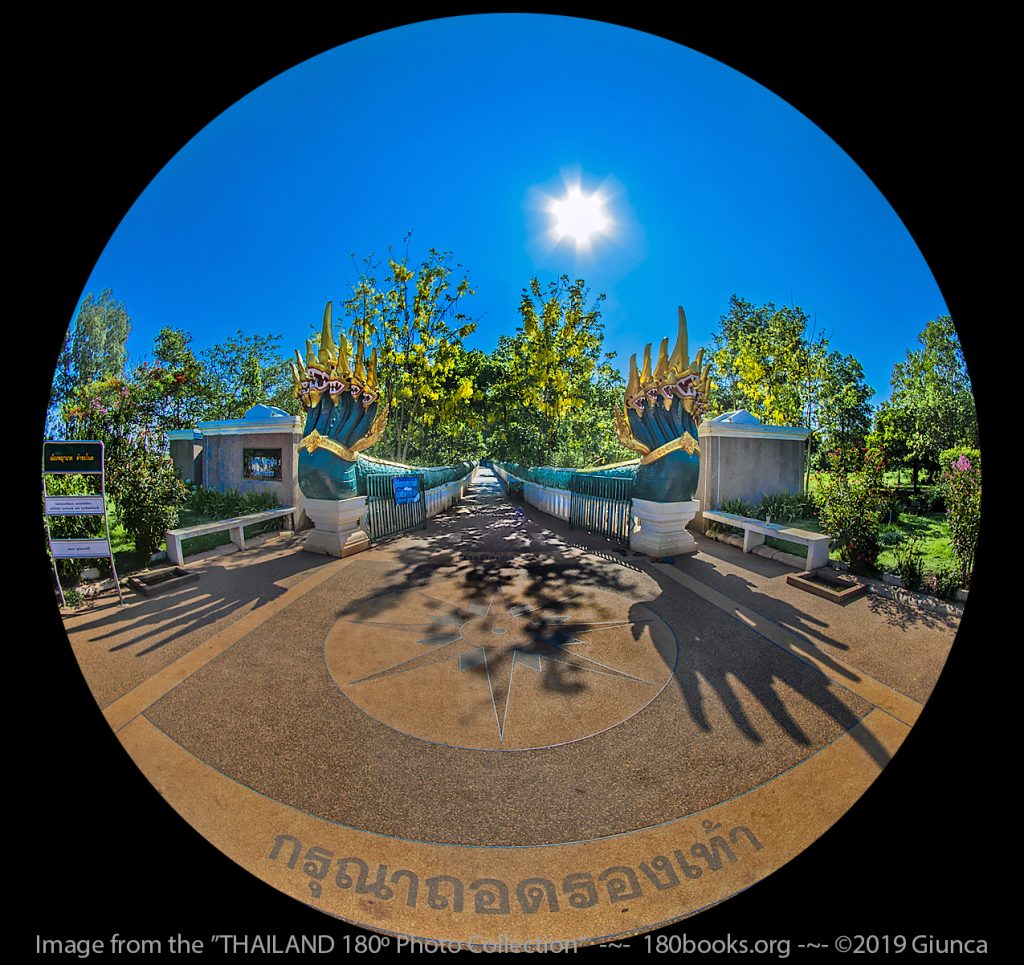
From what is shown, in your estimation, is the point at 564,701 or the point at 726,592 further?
the point at 726,592

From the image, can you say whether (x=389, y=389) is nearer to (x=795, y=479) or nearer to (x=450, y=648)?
(x=450, y=648)

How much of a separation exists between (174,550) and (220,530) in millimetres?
542

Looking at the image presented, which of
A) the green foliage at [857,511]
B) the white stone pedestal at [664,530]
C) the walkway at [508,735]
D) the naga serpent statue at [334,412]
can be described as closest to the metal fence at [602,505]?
the white stone pedestal at [664,530]

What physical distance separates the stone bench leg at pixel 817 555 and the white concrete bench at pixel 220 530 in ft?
23.5

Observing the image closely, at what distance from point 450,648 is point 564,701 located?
0.94 metres

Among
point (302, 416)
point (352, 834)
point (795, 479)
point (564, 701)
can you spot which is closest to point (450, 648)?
point (564, 701)

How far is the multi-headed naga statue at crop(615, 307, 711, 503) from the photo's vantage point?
17.8 ft

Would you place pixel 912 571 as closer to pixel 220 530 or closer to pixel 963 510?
pixel 963 510

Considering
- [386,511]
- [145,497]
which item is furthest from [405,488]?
[145,497]

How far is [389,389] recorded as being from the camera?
22.2 ft

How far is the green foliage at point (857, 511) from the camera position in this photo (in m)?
4.05

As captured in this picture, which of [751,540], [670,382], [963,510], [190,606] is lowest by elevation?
[190,606]

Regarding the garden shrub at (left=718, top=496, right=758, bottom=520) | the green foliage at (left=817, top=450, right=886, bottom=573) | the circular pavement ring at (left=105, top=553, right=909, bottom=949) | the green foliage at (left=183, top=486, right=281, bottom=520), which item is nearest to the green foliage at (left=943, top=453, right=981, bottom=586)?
the green foliage at (left=817, top=450, right=886, bottom=573)

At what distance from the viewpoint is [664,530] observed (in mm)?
5449
